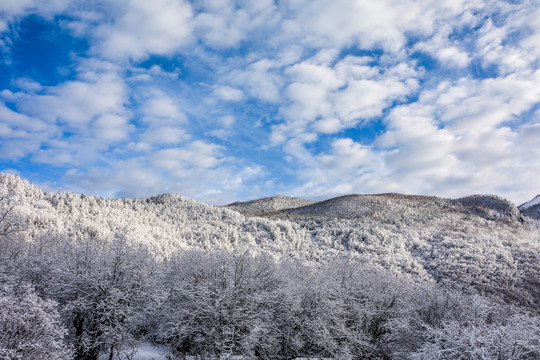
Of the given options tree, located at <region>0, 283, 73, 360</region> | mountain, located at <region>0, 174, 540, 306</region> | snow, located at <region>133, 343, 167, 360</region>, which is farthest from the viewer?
mountain, located at <region>0, 174, 540, 306</region>

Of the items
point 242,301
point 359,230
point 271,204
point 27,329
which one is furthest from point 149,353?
point 271,204

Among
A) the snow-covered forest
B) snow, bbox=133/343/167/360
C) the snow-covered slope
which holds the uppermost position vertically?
the snow-covered slope

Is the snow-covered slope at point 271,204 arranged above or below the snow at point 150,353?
above

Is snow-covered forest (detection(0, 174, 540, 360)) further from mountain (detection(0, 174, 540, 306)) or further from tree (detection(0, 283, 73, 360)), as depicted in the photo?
mountain (detection(0, 174, 540, 306))

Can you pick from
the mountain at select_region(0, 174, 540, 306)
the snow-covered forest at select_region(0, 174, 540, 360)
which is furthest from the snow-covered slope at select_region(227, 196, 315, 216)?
the snow-covered forest at select_region(0, 174, 540, 360)

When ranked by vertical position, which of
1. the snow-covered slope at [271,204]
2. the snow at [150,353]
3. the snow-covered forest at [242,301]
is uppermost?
the snow-covered slope at [271,204]

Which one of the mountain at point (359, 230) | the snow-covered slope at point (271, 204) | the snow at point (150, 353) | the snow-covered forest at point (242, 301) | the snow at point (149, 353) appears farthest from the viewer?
the snow-covered slope at point (271, 204)

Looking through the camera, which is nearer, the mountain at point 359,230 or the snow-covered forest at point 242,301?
the snow-covered forest at point 242,301

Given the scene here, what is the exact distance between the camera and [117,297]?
20203mm

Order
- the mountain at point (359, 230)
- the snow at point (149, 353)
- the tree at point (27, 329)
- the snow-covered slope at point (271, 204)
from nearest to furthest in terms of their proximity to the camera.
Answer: the tree at point (27, 329) → the snow at point (149, 353) → the mountain at point (359, 230) → the snow-covered slope at point (271, 204)

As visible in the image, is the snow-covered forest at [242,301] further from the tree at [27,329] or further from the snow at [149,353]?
the snow at [149,353]

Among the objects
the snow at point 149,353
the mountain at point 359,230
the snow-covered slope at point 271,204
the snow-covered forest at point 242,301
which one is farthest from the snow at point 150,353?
the snow-covered slope at point 271,204

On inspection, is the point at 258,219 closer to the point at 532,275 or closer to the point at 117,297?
the point at 532,275

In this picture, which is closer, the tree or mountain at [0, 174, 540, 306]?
the tree
